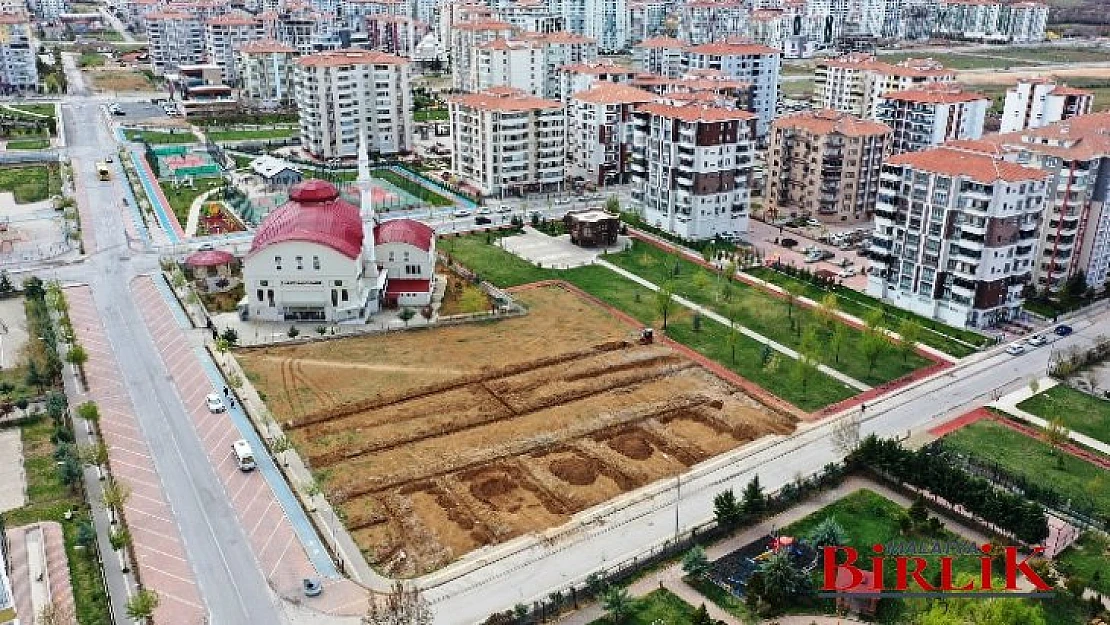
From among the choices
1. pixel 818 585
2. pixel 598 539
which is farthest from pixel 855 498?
pixel 598 539

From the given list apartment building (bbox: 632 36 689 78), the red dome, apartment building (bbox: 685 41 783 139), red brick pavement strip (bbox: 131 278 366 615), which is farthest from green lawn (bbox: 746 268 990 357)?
apartment building (bbox: 632 36 689 78)

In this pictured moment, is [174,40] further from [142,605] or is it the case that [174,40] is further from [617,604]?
[617,604]

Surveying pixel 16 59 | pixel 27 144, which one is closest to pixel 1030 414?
pixel 27 144

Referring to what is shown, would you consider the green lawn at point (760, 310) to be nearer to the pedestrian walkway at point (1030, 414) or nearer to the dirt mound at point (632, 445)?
the pedestrian walkway at point (1030, 414)

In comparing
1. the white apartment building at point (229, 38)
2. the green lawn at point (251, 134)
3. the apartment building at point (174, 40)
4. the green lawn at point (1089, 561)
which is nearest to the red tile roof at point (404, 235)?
the green lawn at point (1089, 561)

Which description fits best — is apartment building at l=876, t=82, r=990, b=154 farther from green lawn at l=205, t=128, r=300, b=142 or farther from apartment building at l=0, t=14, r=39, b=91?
apartment building at l=0, t=14, r=39, b=91

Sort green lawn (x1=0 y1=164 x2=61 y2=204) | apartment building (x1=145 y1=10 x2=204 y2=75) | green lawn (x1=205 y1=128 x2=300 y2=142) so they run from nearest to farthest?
green lawn (x1=0 y1=164 x2=61 y2=204)
green lawn (x1=205 y1=128 x2=300 y2=142)
apartment building (x1=145 y1=10 x2=204 y2=75)
